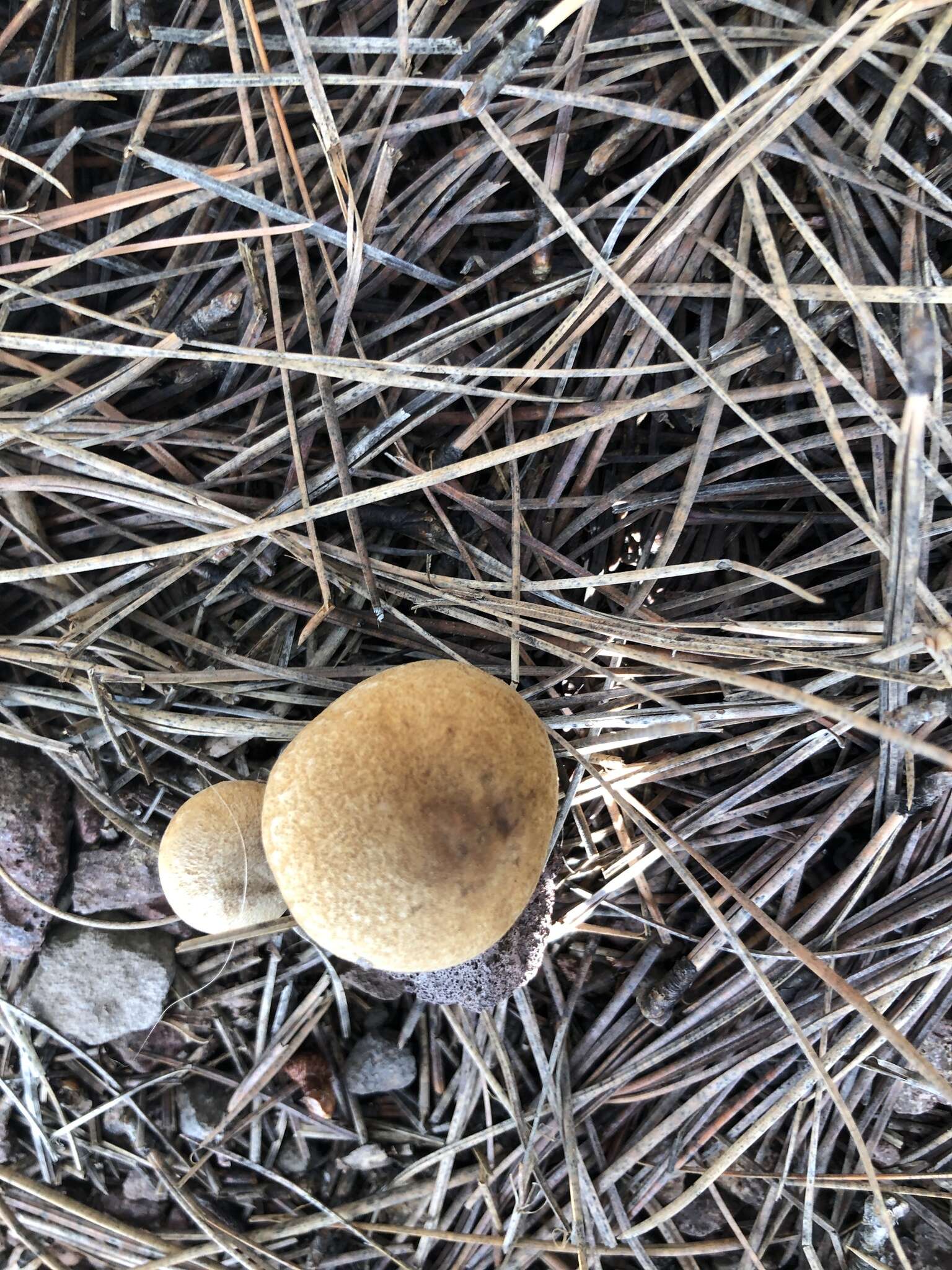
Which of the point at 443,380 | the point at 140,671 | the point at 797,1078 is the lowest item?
the point at 797,1078

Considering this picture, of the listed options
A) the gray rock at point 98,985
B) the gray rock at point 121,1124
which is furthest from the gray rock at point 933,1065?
the gray rock at point 121,1124

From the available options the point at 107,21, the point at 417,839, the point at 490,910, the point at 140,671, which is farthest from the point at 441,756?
the point at 107,21

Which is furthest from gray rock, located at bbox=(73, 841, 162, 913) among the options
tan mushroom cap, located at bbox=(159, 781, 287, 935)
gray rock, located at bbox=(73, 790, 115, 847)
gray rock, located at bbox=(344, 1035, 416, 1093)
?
gray rock, located at bbox=(344, 1035, 416, 1093)

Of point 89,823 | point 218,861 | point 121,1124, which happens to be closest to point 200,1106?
point 121,1124

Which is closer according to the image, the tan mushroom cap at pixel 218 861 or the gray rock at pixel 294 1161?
the tan mushroom cap at pixel 218 861

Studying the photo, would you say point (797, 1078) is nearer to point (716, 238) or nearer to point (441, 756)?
point (441, 756)

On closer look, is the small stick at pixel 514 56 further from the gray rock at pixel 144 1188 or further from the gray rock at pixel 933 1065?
the gray rock at pixel 144 1188
